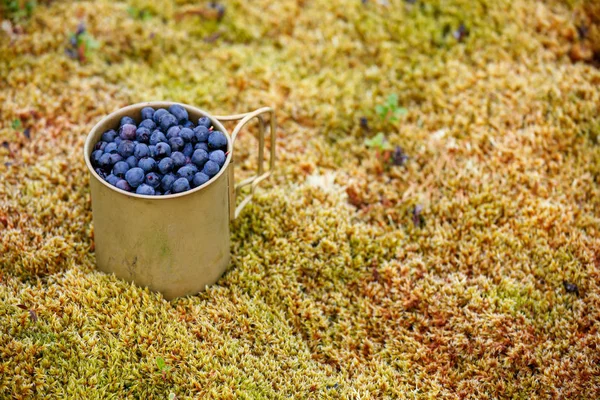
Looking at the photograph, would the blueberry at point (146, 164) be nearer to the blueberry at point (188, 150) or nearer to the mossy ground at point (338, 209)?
the blueberry at point (188, 150)

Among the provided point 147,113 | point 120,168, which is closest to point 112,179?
point 120,168

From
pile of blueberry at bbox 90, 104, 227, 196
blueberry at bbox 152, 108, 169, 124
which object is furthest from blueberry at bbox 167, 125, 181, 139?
blueberry at bbox 152, 108, 169, 124

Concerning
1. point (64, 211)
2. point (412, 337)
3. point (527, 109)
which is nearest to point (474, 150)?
point (527, 109)

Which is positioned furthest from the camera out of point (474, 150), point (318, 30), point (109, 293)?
point (318, 30)

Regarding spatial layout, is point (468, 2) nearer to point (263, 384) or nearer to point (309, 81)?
point (309, 81)

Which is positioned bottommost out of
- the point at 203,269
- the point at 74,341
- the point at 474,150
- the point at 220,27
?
the point at 74,341

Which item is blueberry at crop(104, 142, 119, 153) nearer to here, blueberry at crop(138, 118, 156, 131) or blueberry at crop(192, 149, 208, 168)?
blueberry at crop(138, 118, 156, 131)

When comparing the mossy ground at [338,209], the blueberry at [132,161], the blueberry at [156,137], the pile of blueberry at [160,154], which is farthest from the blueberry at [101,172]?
the mossy ground at [338,209]

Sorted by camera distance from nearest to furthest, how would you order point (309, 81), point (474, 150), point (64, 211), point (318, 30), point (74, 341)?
point (74, 341)
point (64, 211)
point (474, 150)
point (309, 81)
point (318, 30)
